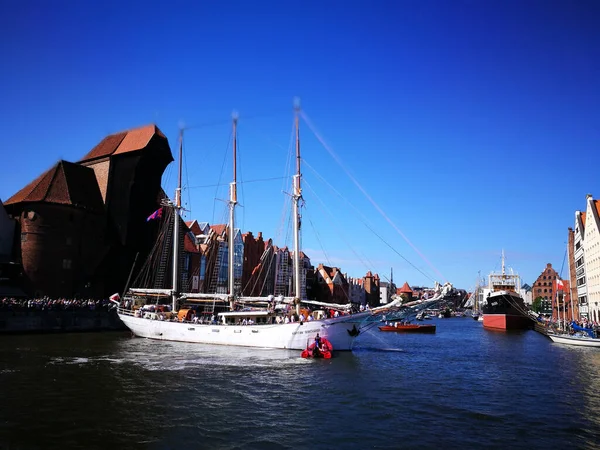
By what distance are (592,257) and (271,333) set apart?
5830 centimetres

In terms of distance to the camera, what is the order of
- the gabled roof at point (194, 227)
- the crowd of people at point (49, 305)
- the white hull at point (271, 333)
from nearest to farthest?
the white hull at point (271, 333)
the crowd of people at point (49, 305)
the gabled roof at point (194, 227)

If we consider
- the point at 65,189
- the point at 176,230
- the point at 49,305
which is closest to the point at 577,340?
the point at 176,230

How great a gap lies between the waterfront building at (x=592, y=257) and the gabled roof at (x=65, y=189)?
7477 cm

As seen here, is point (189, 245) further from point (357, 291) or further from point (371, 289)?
point (371, 289)

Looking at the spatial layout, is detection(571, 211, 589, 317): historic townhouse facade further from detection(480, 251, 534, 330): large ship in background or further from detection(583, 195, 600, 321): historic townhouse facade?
detection(480, 251, 534, 330): large ship in background

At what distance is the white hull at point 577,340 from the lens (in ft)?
165

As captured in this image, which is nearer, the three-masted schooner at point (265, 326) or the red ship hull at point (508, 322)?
the three-masted schooner at point (265, 326)

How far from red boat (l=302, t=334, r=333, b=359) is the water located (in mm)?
1609

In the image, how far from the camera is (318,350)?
36.9 meters

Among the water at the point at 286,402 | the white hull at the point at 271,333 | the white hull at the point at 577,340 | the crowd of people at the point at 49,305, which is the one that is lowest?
the water at the point at 286,402

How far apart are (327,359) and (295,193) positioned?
17.3 m

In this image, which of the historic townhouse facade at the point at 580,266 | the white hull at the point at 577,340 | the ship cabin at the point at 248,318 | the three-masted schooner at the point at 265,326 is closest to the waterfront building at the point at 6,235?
the three-masted schooner at the point at 265,326

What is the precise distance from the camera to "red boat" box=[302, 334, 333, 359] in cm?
3669

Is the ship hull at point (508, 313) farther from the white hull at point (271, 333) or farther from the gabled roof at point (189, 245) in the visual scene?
the gabled roof at point (189, 245)
